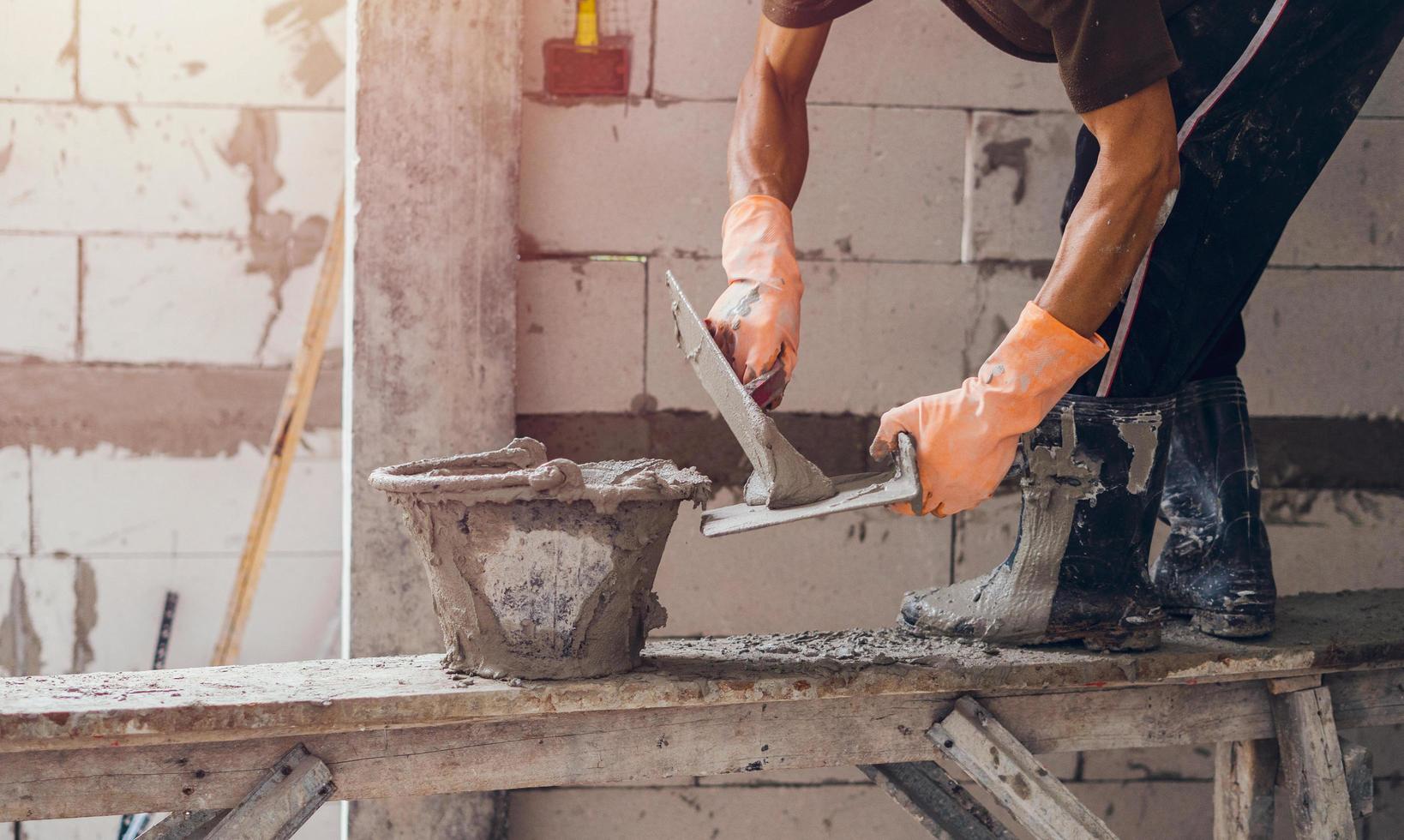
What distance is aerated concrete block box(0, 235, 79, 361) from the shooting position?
3812 millimetres

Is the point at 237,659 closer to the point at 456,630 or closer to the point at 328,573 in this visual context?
the point at 328,573

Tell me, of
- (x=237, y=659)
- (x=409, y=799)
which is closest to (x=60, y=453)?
(x=237, y=659)

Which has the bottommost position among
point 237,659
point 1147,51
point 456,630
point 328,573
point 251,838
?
point 237,659

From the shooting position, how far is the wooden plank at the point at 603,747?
1399mm

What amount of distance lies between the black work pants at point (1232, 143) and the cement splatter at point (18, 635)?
372cm

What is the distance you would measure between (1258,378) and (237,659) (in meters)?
3.39

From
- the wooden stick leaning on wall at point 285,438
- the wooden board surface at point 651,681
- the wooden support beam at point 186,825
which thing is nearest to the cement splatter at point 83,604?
the wooden stick leaning on wall at point 285,438

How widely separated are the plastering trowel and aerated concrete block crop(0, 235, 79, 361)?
3.04 m

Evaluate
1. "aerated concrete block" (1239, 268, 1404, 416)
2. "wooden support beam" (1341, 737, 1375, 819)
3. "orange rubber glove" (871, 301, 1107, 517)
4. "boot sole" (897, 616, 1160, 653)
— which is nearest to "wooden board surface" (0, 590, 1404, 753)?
"boot sole" (897, 616, 1160, 653)

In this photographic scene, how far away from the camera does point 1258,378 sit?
2.63 metres

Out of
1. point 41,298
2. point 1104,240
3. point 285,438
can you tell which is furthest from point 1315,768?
point 41,298

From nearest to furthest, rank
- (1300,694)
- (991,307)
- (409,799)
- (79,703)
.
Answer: (79,703)
(1300,694)
(409,799)
(991,307)

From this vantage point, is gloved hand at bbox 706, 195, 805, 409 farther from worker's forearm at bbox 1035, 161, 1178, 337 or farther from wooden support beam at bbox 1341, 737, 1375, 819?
wooden support beam at bbox 1341, 737, 1375, 819

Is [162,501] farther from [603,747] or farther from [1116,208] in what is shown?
[1116,208]
